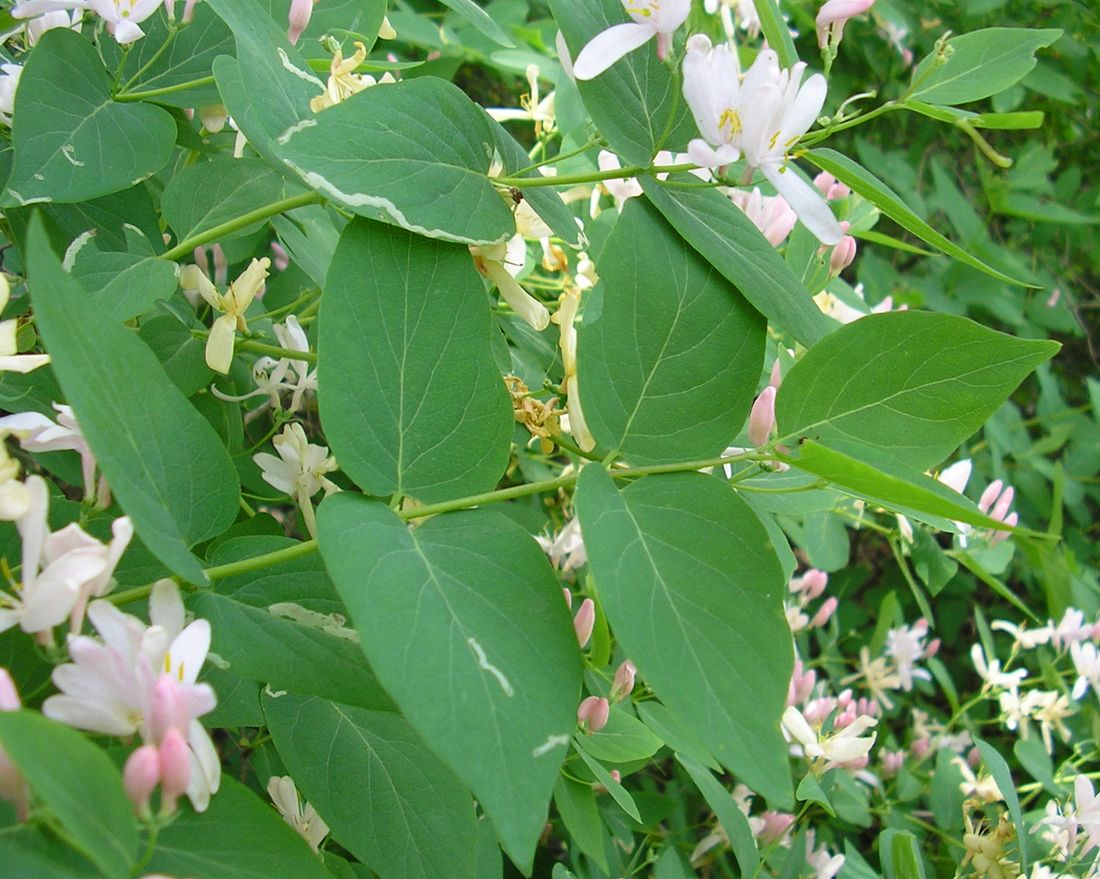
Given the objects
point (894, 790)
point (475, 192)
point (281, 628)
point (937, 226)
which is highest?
point (475, 192)

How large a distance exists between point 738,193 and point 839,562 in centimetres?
59

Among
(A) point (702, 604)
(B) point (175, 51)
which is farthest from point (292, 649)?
(B) point (175, 51)

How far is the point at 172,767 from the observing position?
1.33 feet

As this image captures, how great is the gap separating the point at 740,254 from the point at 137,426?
358mm

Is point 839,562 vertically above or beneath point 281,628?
beneath

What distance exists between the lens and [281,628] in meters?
0.51

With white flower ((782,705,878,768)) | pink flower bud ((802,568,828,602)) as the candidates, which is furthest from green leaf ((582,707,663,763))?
pink flower bud ((802,568,828,602))

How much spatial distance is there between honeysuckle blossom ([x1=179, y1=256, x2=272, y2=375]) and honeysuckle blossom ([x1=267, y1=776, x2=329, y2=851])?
0.28 metres

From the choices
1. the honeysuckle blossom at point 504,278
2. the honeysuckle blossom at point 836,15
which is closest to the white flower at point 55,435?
the honeysuckle blossom at point 504,278

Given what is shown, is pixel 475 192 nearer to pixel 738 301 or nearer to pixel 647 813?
pixel 738 301

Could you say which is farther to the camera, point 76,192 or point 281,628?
point 76,192

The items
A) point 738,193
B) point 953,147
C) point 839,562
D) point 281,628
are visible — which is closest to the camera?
point 281,628

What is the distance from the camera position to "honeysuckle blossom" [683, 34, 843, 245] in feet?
2.01

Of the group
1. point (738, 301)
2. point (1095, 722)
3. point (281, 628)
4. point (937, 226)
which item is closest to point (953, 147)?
point (937, 226)
